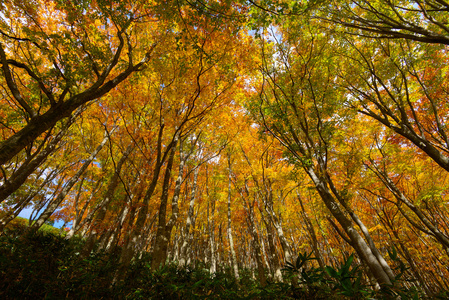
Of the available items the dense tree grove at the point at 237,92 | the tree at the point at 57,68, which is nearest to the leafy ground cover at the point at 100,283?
the dense tree grove at the point at 237,92

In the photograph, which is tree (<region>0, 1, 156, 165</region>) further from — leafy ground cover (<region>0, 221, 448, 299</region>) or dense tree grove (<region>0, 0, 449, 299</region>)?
leafy ground cover (<region>0, 221, 448, 299</region>)

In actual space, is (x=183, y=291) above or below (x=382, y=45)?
below

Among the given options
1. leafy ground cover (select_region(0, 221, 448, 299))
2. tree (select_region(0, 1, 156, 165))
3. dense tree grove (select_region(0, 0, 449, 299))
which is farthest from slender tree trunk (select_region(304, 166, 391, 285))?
tree (select_region(0, 1, 156, 165))

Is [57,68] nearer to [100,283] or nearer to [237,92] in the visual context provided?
[100,283]

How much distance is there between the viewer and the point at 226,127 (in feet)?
39.1

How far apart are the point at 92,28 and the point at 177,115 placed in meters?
4.36

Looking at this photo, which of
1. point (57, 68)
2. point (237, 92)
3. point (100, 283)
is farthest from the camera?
point (237, 92)

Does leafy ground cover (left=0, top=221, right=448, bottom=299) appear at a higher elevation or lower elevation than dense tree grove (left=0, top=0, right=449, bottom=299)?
lower

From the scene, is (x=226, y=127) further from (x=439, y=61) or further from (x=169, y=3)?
(x=439, y=61)

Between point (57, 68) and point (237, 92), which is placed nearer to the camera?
point (57, 68)

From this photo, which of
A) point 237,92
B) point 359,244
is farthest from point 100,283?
point 237,92

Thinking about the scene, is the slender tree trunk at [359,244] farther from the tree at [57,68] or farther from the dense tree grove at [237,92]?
the tree at [57,68]

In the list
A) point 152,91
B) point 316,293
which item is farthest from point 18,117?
point 316,293

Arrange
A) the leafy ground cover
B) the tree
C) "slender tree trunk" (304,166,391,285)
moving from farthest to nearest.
Result: "slender tree trunk" (304,166,391,285), the tree, the leafy ground cover
